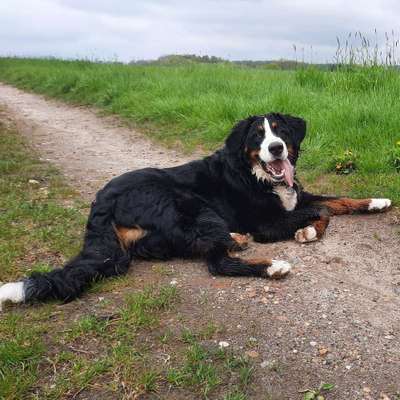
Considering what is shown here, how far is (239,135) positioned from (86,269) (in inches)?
79.9

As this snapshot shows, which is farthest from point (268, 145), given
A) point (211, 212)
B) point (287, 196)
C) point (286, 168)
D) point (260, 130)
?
point (211, 212)

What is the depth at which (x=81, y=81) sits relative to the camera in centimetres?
1377

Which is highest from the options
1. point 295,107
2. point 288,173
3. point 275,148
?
point 295,107

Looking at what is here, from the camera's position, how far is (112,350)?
2.81 metres

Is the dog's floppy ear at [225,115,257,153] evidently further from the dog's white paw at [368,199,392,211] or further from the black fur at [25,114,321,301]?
the dog's white paw at [368,199,392,211]

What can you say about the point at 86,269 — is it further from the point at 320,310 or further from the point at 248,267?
the point at 320,310

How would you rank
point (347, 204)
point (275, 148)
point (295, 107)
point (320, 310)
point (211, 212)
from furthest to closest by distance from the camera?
point (295, 107) < point (347, 204) < point (275, 148) < point (211, 212) < point (320, 310)

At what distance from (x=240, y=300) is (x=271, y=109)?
5.12m

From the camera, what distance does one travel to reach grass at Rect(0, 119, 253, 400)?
2.53m

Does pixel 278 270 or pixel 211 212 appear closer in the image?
pixel 278 270

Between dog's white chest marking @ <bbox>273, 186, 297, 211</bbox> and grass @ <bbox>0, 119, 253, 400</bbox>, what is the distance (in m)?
1.56

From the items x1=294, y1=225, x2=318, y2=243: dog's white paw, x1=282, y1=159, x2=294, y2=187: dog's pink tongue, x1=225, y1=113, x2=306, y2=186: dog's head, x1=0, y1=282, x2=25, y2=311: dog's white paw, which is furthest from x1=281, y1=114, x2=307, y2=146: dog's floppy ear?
x1=0, y1=282, x2=25, y2=311: dog's white paw

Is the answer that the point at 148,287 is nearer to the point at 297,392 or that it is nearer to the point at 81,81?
the point at 297,392

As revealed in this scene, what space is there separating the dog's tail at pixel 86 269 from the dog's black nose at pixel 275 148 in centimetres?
150
